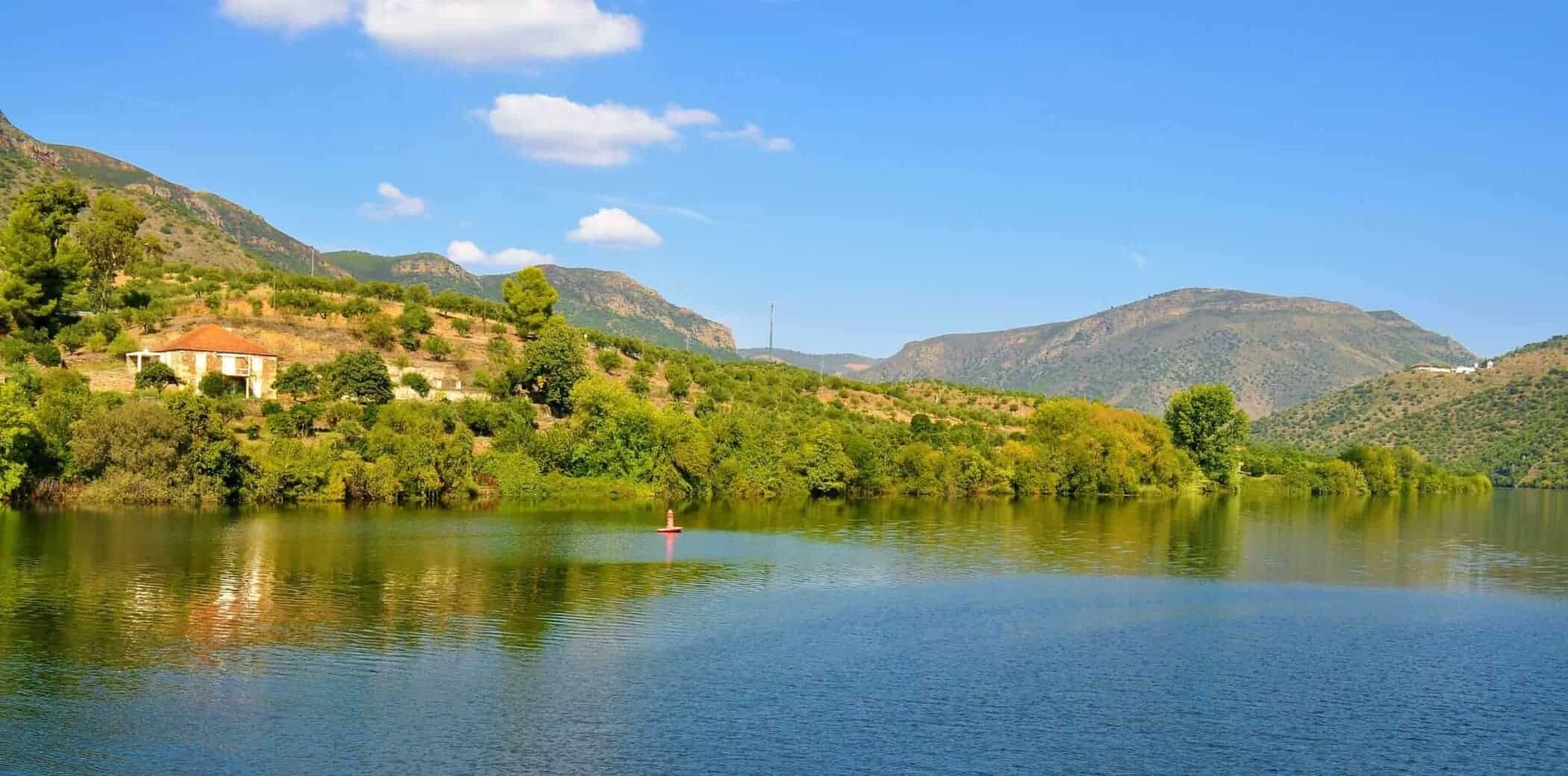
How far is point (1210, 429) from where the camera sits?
4215 inches

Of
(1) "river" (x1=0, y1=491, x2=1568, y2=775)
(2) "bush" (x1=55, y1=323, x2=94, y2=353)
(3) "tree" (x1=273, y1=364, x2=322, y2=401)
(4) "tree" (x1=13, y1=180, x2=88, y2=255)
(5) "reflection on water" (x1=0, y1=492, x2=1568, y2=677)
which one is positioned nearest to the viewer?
(1) "river" (x1=0, y1=491, x2=1568, y2=775)

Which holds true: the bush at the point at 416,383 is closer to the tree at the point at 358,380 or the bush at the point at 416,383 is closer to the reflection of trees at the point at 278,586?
the tree at the point at 358,380

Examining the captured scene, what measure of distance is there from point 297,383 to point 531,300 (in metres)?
30.5

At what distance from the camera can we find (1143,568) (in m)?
49.2

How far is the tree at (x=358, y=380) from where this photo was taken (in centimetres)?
7950

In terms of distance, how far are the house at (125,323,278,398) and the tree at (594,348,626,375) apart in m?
28.6

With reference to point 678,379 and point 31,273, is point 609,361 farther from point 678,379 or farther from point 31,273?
point 31,273

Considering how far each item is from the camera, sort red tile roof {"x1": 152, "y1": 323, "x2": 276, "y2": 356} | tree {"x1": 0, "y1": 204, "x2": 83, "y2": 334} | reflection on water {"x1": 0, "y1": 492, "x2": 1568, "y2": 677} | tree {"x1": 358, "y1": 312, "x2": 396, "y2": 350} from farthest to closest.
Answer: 1. tree {"x1": 358, "y1": 312, "x2": 396, "y2": 350}
2. tree {"x1": 0, "y1": 204, "x2": 83, "y2": 334}
3. red tile roof {"x1": 152, "y1": 323, "x2": 276, "y2": 356}
4. reflection on water {"x1": 0, "y1": 492, "x2": 1568, "y2": 677}

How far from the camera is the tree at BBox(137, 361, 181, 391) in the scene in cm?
7456

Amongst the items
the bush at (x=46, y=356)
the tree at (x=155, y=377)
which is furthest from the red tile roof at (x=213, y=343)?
the bush at (x=46, y=356)

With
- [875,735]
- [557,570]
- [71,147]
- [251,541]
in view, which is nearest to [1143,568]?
[557,570]

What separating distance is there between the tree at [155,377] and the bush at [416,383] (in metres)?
14.6

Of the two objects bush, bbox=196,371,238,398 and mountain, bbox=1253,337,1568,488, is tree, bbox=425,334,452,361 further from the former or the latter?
mountain, bbox=1253,337,1568,488

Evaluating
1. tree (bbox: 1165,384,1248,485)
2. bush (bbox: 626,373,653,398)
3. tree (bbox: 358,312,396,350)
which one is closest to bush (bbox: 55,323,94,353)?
tree (bbox: 358,312,396,350)
